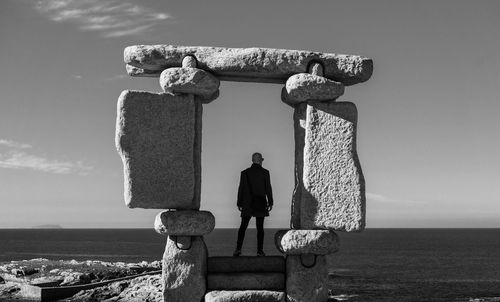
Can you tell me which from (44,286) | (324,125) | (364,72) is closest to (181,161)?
(324,125)

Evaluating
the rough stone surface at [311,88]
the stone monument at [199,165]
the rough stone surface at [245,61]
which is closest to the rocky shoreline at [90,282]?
the stone monument at [199,165]

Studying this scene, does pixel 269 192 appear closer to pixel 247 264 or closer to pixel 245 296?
pixel 247 264

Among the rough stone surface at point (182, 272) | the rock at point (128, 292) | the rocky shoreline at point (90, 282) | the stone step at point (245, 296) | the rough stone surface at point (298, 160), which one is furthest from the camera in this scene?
the rocky shoreline at point (90, 282)

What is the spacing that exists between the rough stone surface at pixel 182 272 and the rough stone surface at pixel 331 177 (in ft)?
5.58

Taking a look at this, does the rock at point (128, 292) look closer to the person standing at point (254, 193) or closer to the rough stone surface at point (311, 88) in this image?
the person standing at point (254, 193)

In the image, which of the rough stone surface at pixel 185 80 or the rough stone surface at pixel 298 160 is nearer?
the rough stone surface at pixel 185 80

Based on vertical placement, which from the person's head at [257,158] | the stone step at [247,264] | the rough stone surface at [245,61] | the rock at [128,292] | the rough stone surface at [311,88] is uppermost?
the rough stone surface at [245,61]

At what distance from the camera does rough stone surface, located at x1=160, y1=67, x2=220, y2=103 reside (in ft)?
33.3

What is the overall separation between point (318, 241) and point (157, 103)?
124 inches

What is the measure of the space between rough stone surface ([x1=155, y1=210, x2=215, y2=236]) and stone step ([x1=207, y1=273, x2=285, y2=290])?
2.57ft

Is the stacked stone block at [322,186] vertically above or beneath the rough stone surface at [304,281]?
above

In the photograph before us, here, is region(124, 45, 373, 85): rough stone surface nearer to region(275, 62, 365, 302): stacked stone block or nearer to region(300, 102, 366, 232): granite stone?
region(275, 62, 365, 302): stacked stone block

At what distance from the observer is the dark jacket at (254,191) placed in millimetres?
11227

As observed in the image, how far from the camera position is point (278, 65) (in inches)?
414
